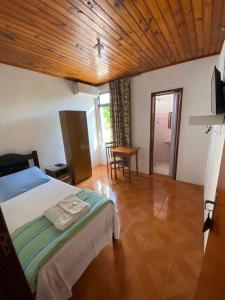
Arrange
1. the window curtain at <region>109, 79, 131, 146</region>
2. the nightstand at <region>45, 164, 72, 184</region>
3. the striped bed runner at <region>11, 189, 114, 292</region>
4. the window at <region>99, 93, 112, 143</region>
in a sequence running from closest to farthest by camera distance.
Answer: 1. the striped bed runner at <region>11, 189, 114, 292</region>
2. the nightstand at <region>45, 164, 72, 184</region>
3. the window curtain at <region>109, 79, 131, 146</region>
4. the window at <region>99, 93, 112, 143</region>

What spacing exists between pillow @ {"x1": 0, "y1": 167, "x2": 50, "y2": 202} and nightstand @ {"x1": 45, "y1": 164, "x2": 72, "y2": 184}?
482mm

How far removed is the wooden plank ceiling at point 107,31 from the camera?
50.1 inches

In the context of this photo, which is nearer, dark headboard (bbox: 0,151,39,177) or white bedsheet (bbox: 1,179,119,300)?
white bedsheet (bbox: 1,179,119,300)

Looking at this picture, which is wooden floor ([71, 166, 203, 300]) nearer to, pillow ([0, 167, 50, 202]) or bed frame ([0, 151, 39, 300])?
bed frame ([0, 151, 39, 300])

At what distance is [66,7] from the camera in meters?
1.25

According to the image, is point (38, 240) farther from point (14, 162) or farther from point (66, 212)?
point (14, 162)

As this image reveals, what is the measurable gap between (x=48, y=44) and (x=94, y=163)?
3.32 meters

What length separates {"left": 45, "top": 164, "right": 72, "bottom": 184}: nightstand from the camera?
2.86 m

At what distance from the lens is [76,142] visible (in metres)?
3.24

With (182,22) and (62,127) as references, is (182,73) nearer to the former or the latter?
(182,22)

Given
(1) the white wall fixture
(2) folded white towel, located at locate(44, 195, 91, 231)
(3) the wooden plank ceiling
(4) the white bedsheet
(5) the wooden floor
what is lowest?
(5) the wooden floor

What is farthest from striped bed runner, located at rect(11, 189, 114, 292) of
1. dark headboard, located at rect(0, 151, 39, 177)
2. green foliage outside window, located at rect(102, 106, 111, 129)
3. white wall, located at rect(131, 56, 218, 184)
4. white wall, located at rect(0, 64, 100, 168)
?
green foliage outside window, located at rect(102, 106, 111, 129)

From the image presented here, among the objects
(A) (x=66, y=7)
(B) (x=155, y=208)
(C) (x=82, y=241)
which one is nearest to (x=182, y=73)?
(A) (x=66, y=7)

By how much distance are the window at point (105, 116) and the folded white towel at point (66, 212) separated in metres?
2.83
